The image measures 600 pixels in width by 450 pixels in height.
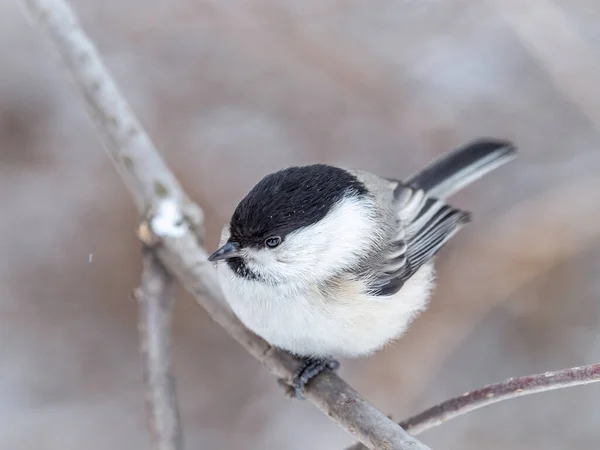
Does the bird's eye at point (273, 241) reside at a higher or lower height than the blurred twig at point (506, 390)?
higher

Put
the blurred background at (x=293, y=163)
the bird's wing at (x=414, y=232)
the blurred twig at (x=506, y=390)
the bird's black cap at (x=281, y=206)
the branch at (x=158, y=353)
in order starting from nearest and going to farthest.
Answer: the blurred twig at (x=506, y=390)
the bird's black cap at (x=281, y=206)
the branch at (x=158, y=353)
the bird's wing at (x=414, y=232)
the blurred background at (x=293, y=163)

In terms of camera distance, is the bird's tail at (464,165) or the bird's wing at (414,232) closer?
the bird's wing at (414,232)

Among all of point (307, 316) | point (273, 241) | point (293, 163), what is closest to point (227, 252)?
point (273, 241)

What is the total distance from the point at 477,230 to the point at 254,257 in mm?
1661

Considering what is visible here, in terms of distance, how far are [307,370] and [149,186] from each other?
23.7 inches

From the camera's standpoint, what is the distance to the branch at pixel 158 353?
1.43 meters

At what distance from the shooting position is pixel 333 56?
9.93 feet

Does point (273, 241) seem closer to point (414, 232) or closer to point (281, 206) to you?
point (281, 206)

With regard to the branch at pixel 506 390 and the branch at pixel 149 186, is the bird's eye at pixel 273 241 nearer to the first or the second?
the branch at pixel 149 186

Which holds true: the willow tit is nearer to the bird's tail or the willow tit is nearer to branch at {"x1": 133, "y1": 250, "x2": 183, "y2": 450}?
branch at {"x1": 133, "y1": 250, "x2": 183, "y2": 450}

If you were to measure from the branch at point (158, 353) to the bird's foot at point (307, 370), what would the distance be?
291 mm

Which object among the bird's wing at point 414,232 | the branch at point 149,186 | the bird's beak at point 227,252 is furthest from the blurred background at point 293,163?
the bird's beak at point 227,252

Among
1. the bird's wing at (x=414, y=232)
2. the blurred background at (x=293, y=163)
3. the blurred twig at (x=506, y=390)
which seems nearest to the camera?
the blurred twig at (x=506, y=390)

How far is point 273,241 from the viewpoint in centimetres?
134
